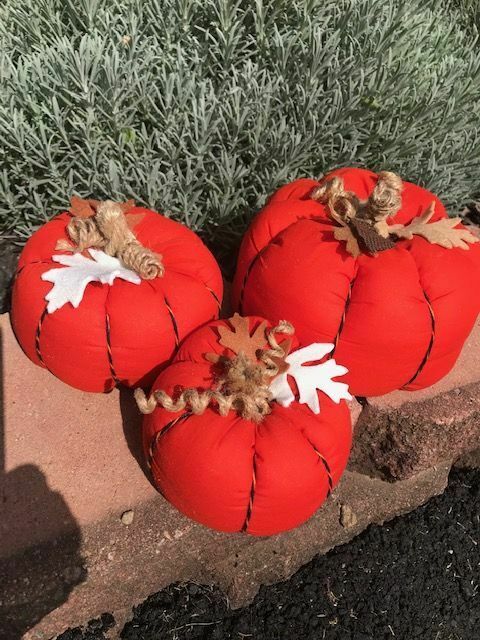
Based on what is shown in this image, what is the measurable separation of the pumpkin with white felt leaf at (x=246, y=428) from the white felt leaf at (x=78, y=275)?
0.26 m

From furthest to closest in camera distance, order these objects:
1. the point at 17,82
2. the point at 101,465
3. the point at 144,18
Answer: the point at 144,18
the point at 17,82
the point at 101,465

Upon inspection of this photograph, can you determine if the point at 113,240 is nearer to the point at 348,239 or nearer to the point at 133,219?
the point at 133,219

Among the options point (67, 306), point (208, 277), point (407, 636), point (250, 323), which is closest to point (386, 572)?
point (407, 636)

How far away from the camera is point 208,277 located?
A: 60.8 inches

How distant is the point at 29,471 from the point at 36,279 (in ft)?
1.61

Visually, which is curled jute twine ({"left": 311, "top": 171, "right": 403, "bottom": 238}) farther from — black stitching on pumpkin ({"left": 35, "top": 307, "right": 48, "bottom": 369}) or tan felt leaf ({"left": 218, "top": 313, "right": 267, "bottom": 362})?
black stitching on pumpkin ({"left": 35, "top": 307, "right": 48, "bottom": 369})

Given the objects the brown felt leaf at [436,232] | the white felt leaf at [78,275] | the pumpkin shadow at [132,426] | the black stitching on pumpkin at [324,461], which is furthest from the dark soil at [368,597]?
the brown felt leaf at [436,232]

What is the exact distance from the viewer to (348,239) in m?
1.37

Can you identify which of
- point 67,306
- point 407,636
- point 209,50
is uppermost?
point 209,50

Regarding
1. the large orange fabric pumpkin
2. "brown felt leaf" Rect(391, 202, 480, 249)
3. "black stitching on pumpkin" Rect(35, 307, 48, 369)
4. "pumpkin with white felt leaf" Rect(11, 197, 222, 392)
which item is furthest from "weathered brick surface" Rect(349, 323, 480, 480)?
"black stitching on pumpkin" Rect(35, 307, 48, 369)

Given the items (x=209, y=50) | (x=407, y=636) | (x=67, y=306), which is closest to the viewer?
(x=67, y=306)

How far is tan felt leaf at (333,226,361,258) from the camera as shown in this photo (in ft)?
4.46

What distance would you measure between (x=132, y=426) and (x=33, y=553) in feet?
1.27

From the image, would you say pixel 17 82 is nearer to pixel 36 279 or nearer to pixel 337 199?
pixel 36 279
